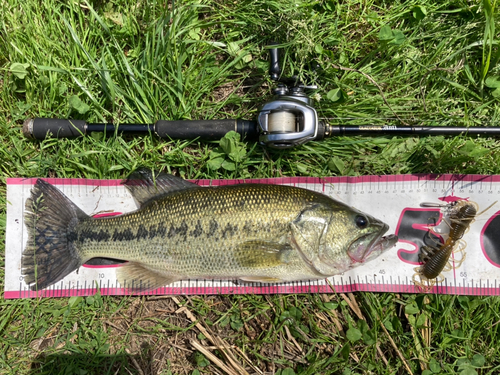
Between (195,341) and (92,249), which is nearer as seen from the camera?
(92,249)

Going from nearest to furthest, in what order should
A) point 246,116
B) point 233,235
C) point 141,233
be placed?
point 233,235 → point 141,233 → point 246,116

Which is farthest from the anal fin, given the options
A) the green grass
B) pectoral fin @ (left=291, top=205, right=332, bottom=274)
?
pectoral fin @ (left=291, top=205, right=332, bottom=274)

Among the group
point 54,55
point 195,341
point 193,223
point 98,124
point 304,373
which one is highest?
point 54,55

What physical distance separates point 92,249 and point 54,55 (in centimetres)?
205

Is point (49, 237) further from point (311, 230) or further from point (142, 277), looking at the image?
point (311, 230)

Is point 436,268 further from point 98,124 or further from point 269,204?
point 98,124

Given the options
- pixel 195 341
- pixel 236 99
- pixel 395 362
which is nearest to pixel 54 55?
pixel 236 99

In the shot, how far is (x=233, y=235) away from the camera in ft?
8.50

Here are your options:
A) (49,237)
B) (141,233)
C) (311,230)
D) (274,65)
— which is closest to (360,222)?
(311,230)

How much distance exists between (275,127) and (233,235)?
3.30 feet

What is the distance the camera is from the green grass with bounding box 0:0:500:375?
9.81ft

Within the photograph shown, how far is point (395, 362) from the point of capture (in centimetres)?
299

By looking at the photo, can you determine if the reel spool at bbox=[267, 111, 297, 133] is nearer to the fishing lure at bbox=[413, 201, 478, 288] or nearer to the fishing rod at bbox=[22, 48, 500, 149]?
the fishing rod at bbox=[22, 48, 500, 149]

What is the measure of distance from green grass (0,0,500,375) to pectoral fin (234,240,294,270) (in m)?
0.61
